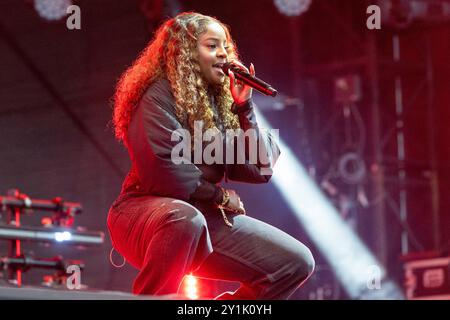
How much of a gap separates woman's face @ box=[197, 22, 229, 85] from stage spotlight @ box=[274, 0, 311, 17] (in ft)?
13.8

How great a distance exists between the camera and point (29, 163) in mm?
6129

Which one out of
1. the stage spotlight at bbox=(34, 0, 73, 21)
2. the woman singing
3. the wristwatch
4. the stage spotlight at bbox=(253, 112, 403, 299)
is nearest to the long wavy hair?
the woman singing

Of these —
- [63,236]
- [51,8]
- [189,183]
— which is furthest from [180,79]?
[51,8]

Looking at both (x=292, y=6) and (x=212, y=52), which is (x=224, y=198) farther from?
(x=292, y=6)

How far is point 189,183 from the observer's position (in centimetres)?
327

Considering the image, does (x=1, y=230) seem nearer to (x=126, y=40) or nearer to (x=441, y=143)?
(x=126, y=40)

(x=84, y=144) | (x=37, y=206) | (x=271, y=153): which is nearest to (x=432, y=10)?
(x=84, y=144)

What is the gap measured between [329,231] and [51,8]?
335 centimetres

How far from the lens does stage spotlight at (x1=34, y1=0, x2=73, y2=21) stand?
6.25 meters

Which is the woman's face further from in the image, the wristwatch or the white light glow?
the white light glow

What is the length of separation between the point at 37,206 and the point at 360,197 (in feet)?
11.2

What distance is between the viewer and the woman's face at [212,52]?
11.6 feet

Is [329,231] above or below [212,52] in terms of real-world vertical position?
below
